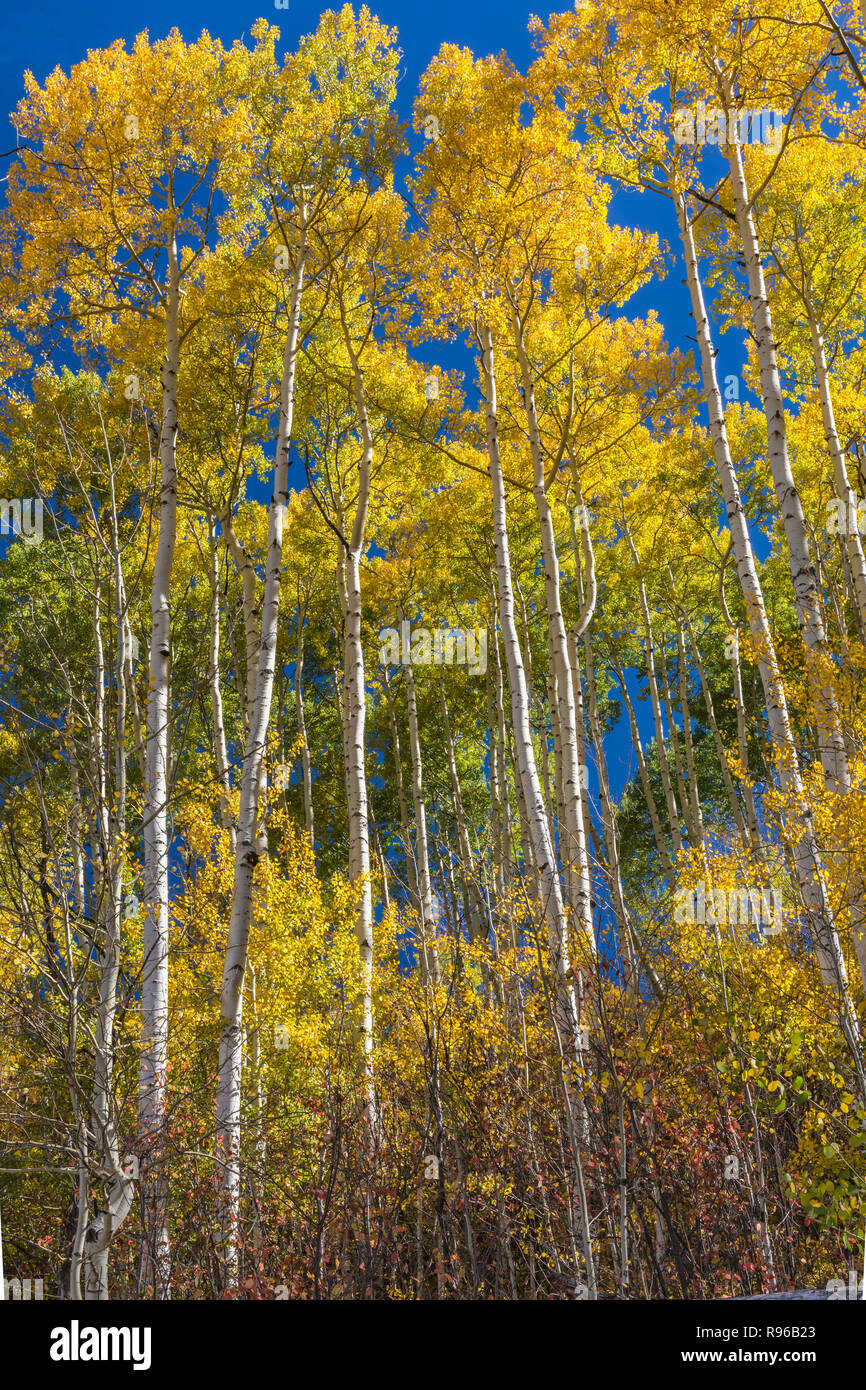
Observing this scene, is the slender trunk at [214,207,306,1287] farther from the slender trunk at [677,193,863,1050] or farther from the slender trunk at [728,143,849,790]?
the slender trunk at [728,143,849,790]

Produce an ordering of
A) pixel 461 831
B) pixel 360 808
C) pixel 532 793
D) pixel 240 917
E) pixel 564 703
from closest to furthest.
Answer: pixel 240 917 < pixel 532 793 < pixel 564 703 < pixel 360 808 < pixel 461 831

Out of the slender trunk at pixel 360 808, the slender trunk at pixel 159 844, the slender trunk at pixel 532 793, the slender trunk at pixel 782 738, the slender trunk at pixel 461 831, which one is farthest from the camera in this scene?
the slender trunk at pixel 461 831

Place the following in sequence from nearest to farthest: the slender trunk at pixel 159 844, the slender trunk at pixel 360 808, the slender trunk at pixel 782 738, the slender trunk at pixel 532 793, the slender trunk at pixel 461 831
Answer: the slender trunk at pixel 159 844 < the slender trunk at pixel 782 738 < the slender trunk at pixel 532 793 < the slender trunk at pixel 360 808 < the slender trunk at pixel 461 831

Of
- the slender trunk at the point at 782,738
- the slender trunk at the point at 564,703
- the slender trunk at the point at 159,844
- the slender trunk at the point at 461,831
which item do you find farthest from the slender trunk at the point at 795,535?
the slender trunk at the point at 461,831

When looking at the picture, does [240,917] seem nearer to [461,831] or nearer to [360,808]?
[360,808]

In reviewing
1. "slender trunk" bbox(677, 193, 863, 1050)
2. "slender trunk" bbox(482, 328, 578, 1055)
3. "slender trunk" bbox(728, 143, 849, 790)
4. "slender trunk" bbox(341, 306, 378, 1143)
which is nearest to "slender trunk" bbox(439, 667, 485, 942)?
"slender trunk" bbox(341, 306, 378, 1143)

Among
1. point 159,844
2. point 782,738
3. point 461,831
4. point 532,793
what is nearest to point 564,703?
point 532,793

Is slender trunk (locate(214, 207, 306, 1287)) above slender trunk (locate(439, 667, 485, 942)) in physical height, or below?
below

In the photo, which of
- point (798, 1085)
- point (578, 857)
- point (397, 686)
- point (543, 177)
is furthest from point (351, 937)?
point (397, 686)

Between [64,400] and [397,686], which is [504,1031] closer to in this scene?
[64,400]

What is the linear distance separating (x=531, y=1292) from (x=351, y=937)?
3.45m

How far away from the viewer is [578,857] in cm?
671

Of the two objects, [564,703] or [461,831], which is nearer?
[564,703]

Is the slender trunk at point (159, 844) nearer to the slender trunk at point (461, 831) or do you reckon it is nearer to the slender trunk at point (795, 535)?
the slender trunk at point (795, 535)
